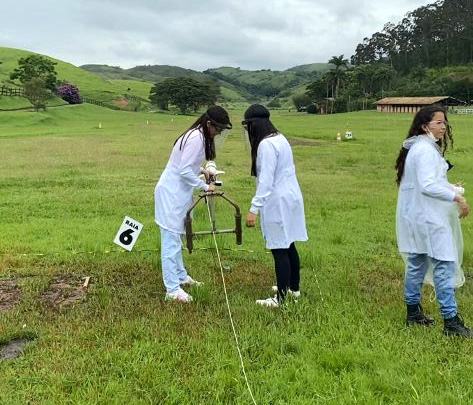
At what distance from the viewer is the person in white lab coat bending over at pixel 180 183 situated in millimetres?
5531

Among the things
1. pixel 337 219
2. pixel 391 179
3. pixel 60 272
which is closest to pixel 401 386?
pixel 60 272

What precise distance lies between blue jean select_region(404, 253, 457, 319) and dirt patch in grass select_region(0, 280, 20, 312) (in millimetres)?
3982

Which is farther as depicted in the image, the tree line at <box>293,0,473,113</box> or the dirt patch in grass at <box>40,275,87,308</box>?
the tree line at <box>293,0,473,113</box>

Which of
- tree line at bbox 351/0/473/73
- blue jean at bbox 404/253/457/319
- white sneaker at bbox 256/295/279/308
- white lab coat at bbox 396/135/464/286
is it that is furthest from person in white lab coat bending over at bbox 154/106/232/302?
tree line at bbox 351/0/473/73

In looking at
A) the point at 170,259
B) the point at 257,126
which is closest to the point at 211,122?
the point at 257,126

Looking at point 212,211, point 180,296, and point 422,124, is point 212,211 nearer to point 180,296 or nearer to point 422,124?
point 180,296

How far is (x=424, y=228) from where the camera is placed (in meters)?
4.76

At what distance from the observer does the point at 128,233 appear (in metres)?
7.02

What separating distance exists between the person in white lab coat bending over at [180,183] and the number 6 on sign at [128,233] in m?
1.33

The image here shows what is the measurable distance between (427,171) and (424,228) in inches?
19.8

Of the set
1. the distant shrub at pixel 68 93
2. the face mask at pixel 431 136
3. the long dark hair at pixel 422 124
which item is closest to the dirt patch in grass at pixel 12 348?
the long dark hair at pixel 422 124

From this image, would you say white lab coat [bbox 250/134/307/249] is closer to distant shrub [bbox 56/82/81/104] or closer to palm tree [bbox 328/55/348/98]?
distant shrub [bbox 56/82/81/104]

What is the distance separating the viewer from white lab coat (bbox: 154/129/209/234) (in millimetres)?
5531

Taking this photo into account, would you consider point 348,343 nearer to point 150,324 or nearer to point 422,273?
point 422,273
